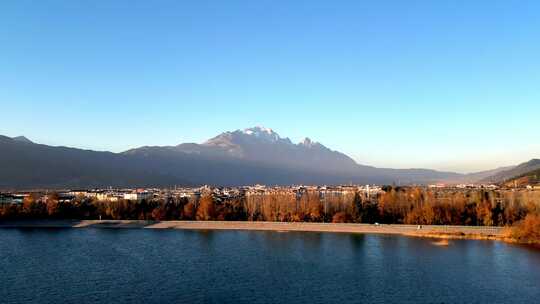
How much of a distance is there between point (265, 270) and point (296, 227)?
23.2 meters

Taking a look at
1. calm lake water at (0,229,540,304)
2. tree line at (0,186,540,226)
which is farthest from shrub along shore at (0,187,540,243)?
calm lake water at (0,229,540,304)

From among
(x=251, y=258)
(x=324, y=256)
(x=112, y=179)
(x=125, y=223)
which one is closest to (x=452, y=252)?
(x=324, y=256)

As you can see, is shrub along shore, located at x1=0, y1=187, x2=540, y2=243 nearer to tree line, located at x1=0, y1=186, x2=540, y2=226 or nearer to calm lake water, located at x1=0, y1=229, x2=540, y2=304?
tree line, located at x1=0, y1=186, x2=540, y2=226

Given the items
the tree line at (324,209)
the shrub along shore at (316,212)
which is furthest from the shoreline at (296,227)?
the tree line at (324,209)

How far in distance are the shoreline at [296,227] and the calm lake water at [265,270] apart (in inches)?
141


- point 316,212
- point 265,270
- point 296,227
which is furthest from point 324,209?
point 265,270

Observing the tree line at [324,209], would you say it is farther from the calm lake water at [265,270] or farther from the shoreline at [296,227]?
the calm lake water at [265,270]

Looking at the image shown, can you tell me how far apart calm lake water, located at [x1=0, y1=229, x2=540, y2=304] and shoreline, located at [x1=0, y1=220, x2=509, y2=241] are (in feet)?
11.8

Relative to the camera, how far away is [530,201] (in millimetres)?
55719

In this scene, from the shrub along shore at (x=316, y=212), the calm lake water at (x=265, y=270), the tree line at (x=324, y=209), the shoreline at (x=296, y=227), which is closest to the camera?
the calm lake water at (x=265, y=270)

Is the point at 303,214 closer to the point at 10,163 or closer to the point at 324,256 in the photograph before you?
the point at 324,256

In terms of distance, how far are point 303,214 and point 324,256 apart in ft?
76.4

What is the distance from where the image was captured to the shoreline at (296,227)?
46897 millimetres

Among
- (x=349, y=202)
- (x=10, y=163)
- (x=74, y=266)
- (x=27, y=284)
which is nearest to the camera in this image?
(x=27, y=284)
